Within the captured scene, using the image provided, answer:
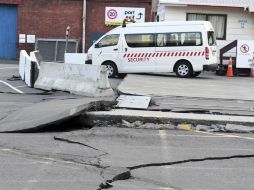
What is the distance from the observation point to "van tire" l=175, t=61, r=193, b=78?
22661mm

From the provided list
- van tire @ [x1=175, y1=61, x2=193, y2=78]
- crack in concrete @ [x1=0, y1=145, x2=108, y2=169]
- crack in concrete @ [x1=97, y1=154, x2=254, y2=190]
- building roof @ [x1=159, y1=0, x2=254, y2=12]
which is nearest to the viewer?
crack in concrete @ [x1=97, y1=154, x2=254, y2=190]

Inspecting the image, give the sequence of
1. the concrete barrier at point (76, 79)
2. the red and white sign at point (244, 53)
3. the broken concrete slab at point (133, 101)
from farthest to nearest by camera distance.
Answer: the red and white sign at point (244, 53)
the concrete barrier at point (76, 79)
the broken concrete slab at point (133, 101)

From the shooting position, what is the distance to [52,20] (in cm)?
3284

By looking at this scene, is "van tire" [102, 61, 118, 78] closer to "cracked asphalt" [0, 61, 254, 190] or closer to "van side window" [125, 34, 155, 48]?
"van side window" [125, 34, 155, 48]

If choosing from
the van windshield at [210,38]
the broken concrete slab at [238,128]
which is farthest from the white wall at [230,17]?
the broken concrete slab at [238,128]

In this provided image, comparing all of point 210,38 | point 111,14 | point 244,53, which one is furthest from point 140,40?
point 111,14

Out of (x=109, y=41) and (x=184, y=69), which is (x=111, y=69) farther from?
(x=184, y=69)

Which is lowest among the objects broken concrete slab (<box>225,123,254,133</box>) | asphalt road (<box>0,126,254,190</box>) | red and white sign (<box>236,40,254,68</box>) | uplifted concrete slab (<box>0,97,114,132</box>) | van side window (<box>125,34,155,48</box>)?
asphalt road (<box>0,126,254,190</box>)

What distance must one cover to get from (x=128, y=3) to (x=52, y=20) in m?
4.68

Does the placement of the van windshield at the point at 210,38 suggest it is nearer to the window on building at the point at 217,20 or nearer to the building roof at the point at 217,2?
the building roof at the point at 217,2

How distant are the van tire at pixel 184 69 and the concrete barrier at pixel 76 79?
7.36 metres

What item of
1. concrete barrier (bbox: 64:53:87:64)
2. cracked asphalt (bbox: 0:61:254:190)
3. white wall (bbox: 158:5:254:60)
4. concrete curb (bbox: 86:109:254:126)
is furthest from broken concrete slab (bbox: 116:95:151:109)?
white wall (bbox: 158:5:254:60)

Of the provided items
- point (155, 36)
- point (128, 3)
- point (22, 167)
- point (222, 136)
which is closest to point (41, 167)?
point (22, 167)

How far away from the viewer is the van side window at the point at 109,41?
23172 millimetres
